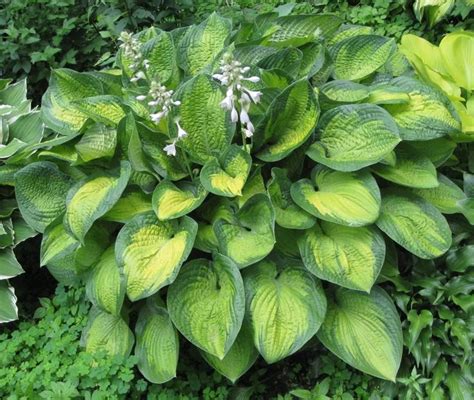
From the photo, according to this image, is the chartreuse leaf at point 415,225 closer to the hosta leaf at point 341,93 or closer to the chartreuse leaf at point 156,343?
the hosta leaf at point 341,93

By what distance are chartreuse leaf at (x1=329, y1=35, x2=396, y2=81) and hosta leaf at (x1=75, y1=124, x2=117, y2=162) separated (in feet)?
3.48

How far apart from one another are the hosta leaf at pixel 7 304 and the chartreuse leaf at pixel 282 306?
3.63ft

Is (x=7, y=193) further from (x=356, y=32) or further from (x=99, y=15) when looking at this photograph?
(x=356, y=32)

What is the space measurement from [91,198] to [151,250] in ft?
1.12

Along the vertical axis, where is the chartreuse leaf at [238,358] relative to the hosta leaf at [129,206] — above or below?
below

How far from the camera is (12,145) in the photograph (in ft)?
9.20

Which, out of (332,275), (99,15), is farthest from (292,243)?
(99,15)

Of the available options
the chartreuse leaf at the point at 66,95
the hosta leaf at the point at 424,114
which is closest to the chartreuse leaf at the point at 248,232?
the hosta leaf at the point at 424,114

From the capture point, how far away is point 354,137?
2.33 m

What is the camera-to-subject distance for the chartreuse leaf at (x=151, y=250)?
213 cm

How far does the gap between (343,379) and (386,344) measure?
0.29 m

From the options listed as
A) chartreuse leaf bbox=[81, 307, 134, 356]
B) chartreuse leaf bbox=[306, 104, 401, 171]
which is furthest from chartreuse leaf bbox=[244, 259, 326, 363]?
chartreuse leaf bbox=[81, 307, 134, 356]

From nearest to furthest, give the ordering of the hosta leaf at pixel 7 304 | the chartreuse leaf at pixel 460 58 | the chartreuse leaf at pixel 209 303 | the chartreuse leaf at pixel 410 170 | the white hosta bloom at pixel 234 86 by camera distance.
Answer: the white hosta bloom at pixel 234 86 → the chartreuse leaf at pixel 209 303 → the chartreuse leaf at pixel 410 170 → the hosta leaf at pixel 7 304 → the chartreuse leaf at pixel 460 58

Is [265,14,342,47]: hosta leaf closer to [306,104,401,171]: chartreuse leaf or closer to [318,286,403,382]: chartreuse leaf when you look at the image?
[306,104,401,171]: chartreuse leaf
